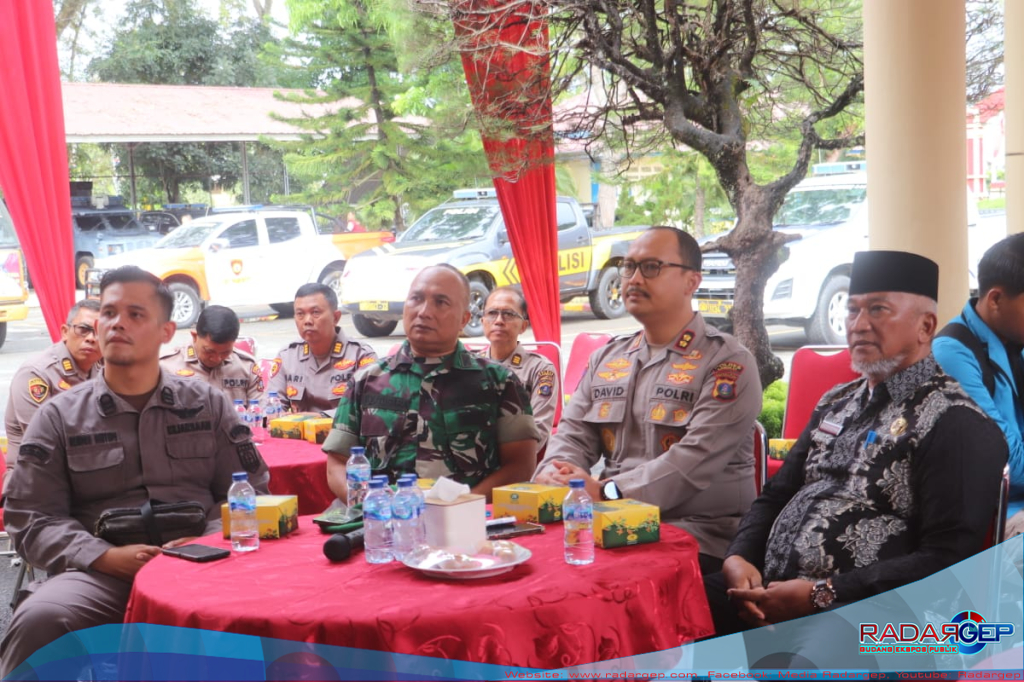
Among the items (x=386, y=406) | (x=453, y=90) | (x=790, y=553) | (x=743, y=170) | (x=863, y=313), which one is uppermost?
(x=453, y=90)

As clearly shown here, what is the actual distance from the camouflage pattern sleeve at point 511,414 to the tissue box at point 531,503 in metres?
0.51

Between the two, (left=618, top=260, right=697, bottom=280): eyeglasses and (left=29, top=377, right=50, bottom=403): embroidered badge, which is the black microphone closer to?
(left=618, top=260, right=697, bottom=280): eyeglasses

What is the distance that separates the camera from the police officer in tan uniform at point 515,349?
5281 millimetres

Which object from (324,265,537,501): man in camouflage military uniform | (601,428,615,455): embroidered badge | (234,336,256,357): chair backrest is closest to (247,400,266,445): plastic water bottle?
(234,336,256,357): chair backrest

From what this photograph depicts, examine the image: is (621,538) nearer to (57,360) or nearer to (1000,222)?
(57,360)

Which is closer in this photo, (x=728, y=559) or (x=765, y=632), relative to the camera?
(x=765, y=632)

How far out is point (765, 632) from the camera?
A: 8.96 ft

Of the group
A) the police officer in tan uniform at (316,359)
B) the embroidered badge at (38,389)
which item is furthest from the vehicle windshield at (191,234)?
the embroidered badge at (38,389)

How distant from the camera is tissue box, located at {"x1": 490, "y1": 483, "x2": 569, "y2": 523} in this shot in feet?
9.54

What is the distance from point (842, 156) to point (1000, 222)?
2860 mm

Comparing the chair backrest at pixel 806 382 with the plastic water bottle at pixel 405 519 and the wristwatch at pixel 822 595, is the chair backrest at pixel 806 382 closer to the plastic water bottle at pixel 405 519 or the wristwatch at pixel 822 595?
the wristwatch at pixel 822 595

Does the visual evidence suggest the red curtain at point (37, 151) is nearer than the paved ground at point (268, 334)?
Yes

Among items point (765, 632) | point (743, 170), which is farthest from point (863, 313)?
point (743, 170)

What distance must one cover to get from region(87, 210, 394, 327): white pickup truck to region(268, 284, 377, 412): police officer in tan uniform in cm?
511
